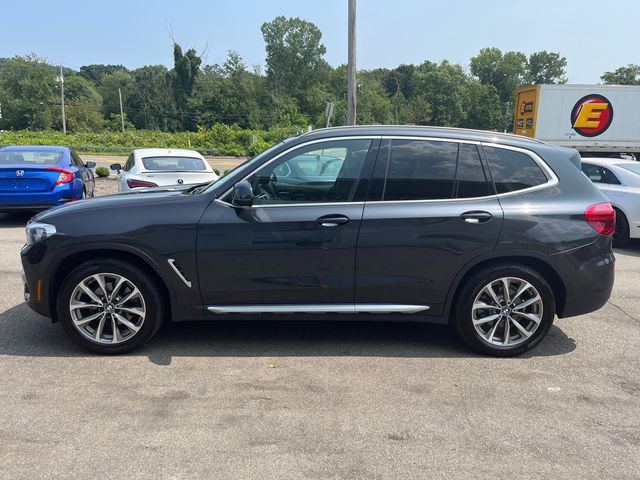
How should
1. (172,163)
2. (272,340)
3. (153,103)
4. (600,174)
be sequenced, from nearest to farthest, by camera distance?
(272,340) < (600,174) < (172,163) < (153,103)

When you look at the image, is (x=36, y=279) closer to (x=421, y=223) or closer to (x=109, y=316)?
(x=109, y=316)

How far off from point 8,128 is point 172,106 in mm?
22346

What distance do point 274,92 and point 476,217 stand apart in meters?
85.6

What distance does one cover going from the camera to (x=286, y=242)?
4203 millimetres

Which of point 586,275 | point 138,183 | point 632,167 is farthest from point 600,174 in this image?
point 138,183

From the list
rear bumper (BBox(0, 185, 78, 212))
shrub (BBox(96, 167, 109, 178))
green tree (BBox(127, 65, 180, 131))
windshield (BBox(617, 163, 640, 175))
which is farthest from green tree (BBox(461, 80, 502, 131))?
rear bumper (BBox(0, 185, 78, 212))

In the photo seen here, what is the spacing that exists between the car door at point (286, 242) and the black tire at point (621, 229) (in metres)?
6.41

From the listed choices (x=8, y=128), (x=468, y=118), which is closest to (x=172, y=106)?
(x=8, y=128)

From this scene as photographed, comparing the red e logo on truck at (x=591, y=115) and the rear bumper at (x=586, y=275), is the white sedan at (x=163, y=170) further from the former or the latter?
the red e logo on truck at (x=591, y=115)

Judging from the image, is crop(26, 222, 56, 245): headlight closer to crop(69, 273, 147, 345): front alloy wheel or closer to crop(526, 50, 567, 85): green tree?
crop(69, 273, 147, 345): front alloy wheel

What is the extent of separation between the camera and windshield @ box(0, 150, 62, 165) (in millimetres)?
10070

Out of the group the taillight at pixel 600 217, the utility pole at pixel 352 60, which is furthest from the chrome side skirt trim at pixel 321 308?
the utility pole at pixel 352 60

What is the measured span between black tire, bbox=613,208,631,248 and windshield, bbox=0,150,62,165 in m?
10.1

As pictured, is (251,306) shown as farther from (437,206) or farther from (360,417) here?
(437,206)
